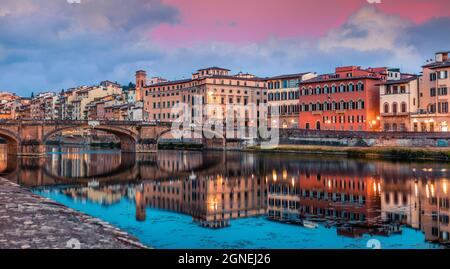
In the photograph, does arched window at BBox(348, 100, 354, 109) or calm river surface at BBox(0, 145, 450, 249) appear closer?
calm river surface at BBox(0, 145, 450, 249)

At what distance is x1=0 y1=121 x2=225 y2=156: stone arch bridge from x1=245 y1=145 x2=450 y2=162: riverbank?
756 inches

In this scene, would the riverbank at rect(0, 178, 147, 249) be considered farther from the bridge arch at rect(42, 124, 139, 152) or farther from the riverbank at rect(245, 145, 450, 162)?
the bridge arch at rect(42, 124, 139, 152)

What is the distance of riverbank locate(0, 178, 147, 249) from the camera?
13109mm

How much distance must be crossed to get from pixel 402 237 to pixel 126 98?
134m

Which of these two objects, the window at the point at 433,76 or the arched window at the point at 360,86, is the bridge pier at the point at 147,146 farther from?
the window at the point at 433,76

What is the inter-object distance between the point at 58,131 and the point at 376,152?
1724 inches

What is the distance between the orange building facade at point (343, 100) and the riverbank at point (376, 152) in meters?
11.5

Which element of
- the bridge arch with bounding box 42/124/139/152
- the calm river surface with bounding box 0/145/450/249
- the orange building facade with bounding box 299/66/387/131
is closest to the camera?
the calm river surface with bounding box 0/145/450/249

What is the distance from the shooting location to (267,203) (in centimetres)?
2638

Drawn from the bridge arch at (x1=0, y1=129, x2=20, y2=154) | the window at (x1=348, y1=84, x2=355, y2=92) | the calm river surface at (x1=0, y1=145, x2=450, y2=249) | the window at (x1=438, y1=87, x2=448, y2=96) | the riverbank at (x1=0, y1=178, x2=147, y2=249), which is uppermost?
the window at (x1=348, y1=84, x2=355, y2=92)

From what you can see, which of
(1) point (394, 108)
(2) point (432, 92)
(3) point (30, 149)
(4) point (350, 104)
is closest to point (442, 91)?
(2) point (432, 92)

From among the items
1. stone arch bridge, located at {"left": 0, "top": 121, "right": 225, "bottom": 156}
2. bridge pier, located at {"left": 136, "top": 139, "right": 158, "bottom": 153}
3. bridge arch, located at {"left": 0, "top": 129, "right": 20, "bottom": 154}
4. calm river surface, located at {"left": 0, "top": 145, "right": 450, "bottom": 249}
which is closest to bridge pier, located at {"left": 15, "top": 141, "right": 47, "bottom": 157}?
stone arch bridge, located at {"left": 0, "top": 121, "right": 225, "bottom": 156}
